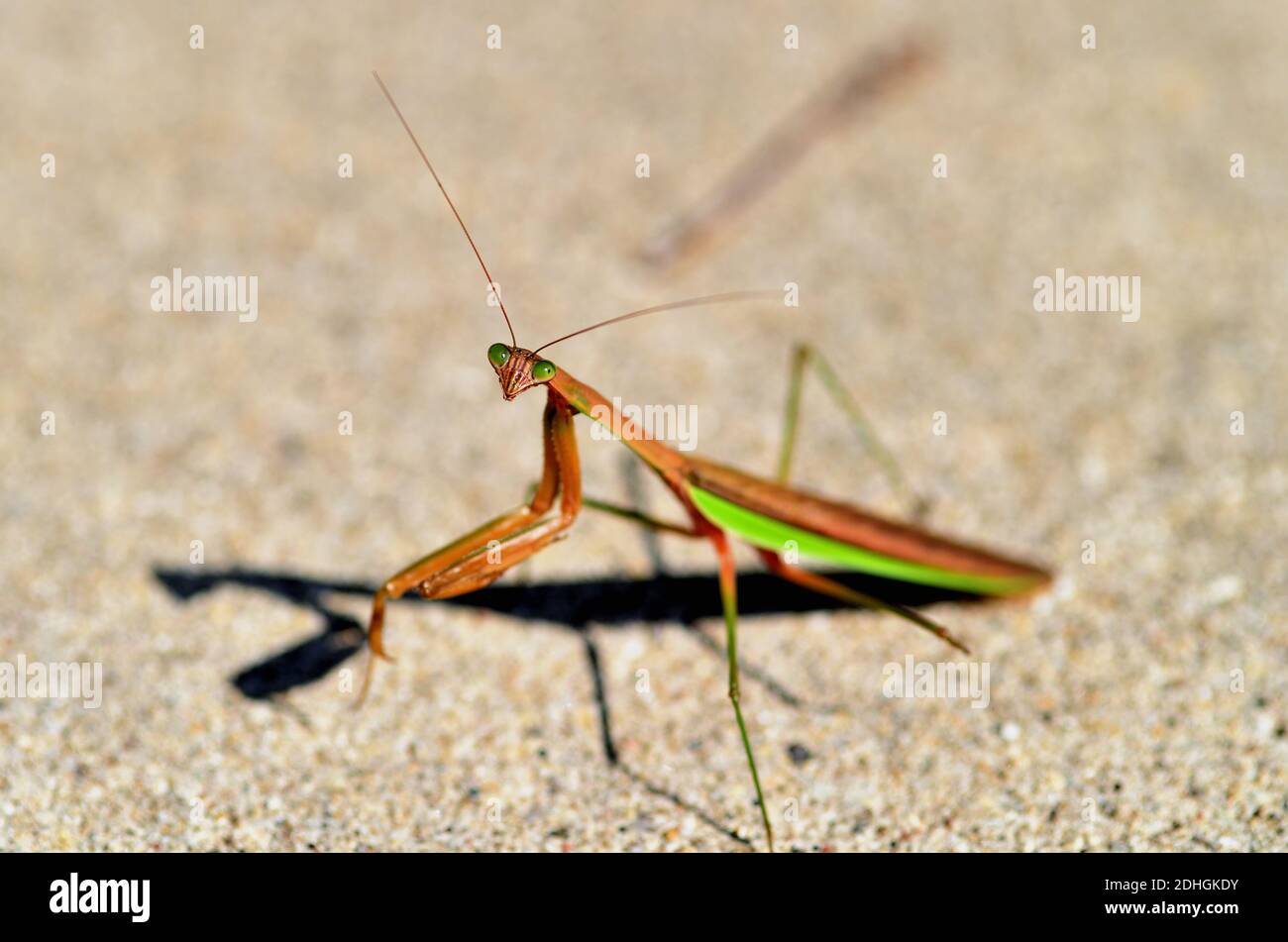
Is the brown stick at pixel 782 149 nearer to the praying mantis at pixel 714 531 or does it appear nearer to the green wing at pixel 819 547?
the praying mantis at pixel 714 531

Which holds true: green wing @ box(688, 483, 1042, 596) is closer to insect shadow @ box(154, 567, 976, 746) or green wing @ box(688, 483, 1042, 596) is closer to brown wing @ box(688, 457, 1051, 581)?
brown wing @ box(688, 457, 1051, 581)

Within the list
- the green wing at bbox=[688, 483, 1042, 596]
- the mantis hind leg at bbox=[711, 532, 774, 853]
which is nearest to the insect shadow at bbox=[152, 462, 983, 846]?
the green wing at bbox=[688, 483, 1042, 596]

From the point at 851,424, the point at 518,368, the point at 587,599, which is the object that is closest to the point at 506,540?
the point at 518,368

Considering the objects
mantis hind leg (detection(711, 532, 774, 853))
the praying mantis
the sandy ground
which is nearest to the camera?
the praying mantis

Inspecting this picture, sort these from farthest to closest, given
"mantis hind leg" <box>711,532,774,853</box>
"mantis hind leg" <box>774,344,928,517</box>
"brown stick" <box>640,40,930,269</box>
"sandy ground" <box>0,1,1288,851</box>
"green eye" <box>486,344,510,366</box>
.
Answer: "brown stick" <box>640,40,930,269</box>
"mantis hind leg" <box>774,344,928,517</box>
"sandy ground" <box>0,1,1288,851</box>
"mantis hind leg" <box>711,532,774,853</box>
"green eye" <box>486,344,510,366</box>

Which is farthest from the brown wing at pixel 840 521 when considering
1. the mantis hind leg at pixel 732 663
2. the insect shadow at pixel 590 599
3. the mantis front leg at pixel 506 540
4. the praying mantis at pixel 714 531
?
the mantis front leg at pixel 506 540

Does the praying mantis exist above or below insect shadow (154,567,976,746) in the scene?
above

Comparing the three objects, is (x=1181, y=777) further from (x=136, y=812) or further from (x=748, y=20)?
(x=748, y=20)

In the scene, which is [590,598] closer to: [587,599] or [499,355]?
[587,599]

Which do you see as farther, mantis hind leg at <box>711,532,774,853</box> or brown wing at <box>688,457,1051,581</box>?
brown wing at <box>688,457,1051,581</box>
